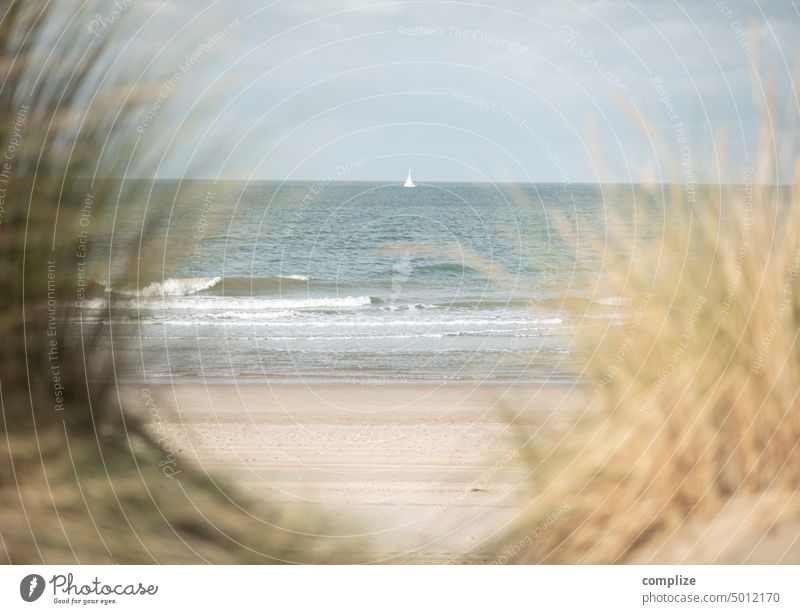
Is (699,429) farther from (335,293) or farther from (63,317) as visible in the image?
(335,293)

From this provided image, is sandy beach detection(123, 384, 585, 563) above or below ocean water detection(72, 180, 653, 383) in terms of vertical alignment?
below

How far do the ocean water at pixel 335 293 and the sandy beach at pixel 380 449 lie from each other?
0.40 m

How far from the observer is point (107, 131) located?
1.96 metres

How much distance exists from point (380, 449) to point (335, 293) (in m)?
6.74

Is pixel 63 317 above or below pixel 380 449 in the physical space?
above

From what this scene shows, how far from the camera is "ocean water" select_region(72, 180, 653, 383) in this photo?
7.27ft

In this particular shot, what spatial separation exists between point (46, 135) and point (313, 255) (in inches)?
505

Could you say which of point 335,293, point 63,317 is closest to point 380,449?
point 63,317

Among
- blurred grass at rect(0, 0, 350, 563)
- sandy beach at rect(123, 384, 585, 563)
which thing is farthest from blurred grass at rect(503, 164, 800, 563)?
blurred grass at rect(0, 0, 350, 563)

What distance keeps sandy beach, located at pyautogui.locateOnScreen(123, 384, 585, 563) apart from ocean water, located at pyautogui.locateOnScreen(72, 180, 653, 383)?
40cm

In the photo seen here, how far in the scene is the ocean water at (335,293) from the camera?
2215mm

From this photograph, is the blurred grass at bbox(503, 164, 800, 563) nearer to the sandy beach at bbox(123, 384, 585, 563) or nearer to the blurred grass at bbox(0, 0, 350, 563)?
the sandy beach at bbox(123, 384, 585, 563)

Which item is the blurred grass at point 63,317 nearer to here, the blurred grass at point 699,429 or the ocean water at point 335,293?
the ocean water at point 335,293

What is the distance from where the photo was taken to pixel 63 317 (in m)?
1.93
